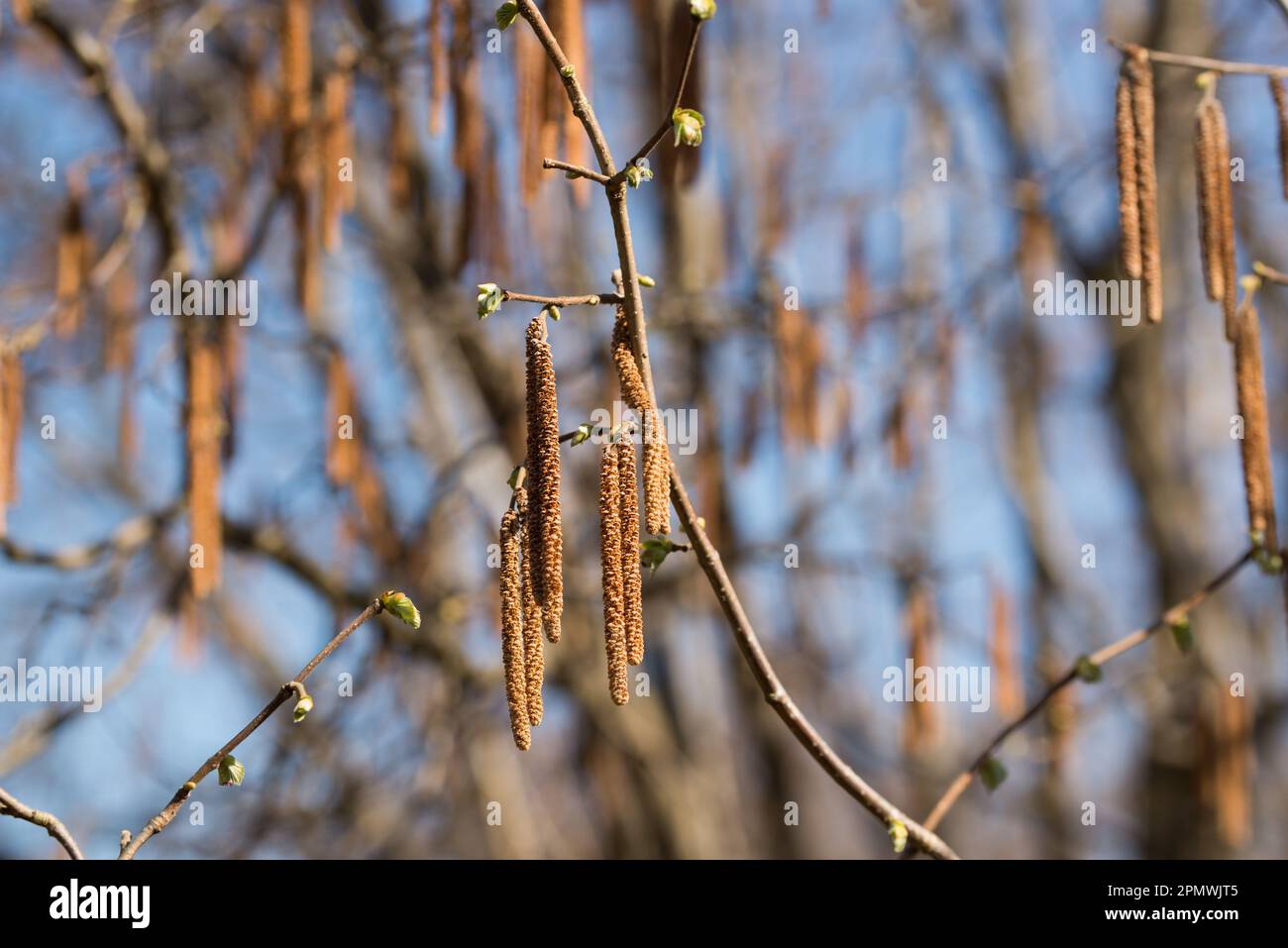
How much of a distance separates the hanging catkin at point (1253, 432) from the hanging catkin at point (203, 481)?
2.25m

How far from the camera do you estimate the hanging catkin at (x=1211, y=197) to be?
204 cm

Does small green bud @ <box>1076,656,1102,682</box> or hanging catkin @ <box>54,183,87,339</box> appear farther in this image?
hanging catkin @ <box>54,183,87,339</box>

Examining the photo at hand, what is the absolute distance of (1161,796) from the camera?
6332mm

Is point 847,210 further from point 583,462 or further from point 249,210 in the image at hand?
point 249,210

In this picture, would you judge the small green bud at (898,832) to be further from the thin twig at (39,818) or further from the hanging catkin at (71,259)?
the hanging catkin at (71,259)

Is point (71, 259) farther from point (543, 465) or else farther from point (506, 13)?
point (543, 465)

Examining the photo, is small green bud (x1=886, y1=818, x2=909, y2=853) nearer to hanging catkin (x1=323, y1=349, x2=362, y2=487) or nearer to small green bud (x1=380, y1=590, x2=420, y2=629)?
small green bud (x1=380, y1=590, x2=420, y2=629)

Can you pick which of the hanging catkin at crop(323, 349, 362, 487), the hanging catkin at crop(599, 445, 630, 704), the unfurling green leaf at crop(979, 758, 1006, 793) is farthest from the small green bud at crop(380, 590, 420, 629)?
the hanging catkin at crop(323, 349, 362, 487)
